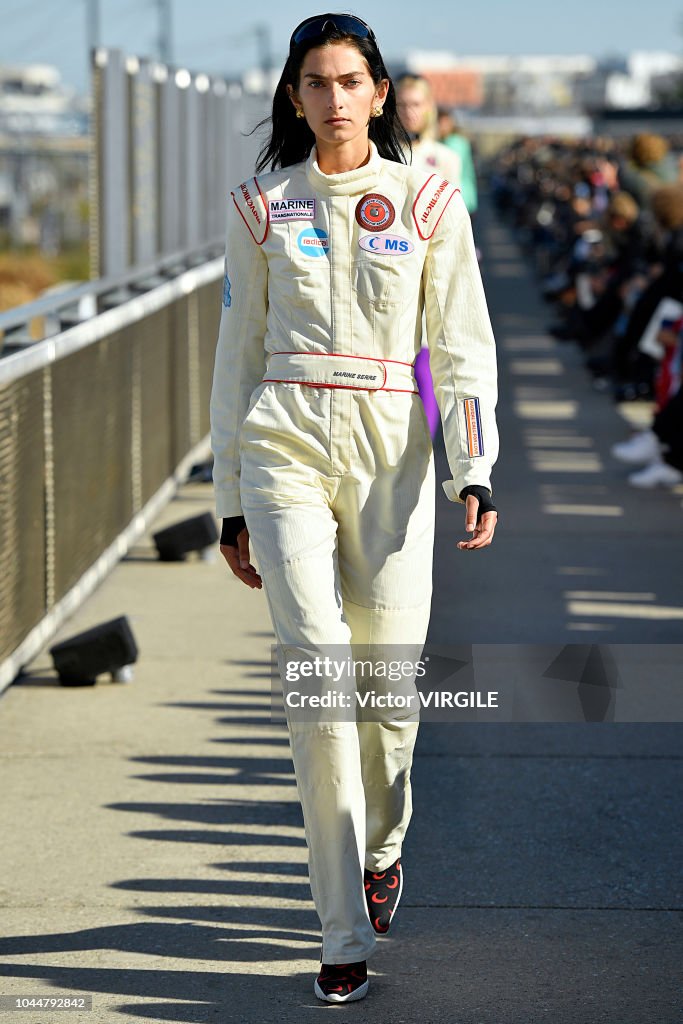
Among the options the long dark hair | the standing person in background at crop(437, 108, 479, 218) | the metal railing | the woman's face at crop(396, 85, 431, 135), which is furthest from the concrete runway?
the standing person in background at crop(437, 108, 479, 218)

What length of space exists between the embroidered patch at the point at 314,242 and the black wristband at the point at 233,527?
615 millimetres

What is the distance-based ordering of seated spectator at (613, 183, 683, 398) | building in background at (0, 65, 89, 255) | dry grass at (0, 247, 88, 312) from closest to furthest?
seated spectator at (613, 183, 683, 398) < dry grass at (0, 247, 88, 312) < building in background at (0, 65, 89, 255)

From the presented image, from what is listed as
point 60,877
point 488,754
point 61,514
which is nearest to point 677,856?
point 488,754

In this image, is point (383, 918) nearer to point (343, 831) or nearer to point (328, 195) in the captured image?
point (343, 831)

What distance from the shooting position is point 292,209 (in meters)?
4.09

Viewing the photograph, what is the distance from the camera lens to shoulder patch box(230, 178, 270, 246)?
4.10 meters

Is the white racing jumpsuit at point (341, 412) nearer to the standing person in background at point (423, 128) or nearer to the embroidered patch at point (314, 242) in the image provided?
the embroidered patch at point (314, 242)

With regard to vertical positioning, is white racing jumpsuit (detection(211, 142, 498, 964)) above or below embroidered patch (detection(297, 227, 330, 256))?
below

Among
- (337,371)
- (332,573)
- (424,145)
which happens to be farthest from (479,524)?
(424,145)

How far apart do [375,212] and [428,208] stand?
0.12 meters

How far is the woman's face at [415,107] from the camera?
820cm

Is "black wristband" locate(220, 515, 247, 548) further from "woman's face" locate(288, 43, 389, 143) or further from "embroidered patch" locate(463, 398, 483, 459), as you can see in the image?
"woman's face" locate(288, 43, 389, 143)

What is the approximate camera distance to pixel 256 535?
4.10 metres

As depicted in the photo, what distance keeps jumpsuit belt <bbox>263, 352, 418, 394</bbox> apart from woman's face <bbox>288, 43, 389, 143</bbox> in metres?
0.47
